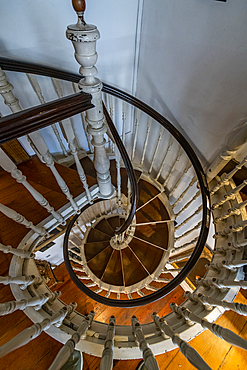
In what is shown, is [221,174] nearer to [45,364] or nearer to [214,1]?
[214,1]

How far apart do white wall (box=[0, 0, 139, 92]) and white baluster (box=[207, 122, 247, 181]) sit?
5.00 ft

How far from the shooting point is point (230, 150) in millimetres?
1463

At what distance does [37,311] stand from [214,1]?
2.32 meters

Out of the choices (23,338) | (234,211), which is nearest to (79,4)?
(23,338)

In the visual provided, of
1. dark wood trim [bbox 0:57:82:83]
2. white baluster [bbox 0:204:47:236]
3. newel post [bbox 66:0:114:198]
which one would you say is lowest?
white baluster [bbox 0:204:47:236]

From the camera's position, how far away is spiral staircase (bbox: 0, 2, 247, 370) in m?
0.91

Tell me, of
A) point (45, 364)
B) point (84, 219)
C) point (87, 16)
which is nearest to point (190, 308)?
point (45, 364)

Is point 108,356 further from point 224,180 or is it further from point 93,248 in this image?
point 93,248

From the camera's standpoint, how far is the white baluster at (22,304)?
32.9 inches

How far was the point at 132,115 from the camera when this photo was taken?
266 centimetres

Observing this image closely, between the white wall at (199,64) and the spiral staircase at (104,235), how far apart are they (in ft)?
0.70

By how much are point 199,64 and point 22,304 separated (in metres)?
2.04

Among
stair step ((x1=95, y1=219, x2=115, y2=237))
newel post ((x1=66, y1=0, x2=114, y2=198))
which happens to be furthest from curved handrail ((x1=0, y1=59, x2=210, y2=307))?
stair step ((x1=95, y1=219, x2=115, y2=237))

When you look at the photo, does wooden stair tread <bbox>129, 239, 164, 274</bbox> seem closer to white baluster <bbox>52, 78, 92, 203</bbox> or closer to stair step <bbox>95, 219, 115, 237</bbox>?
stair step <bbox>95, 219, 115, 237</bbox>
